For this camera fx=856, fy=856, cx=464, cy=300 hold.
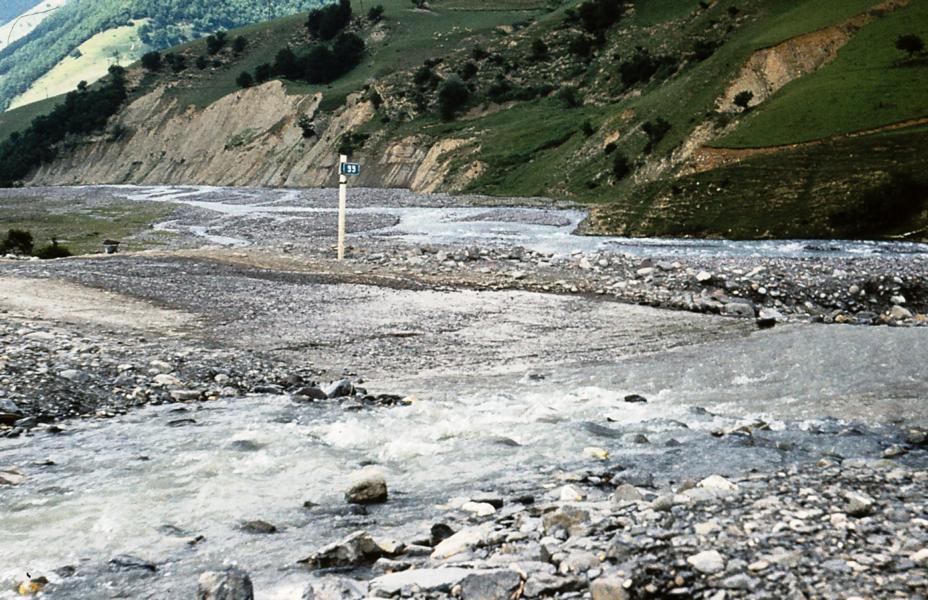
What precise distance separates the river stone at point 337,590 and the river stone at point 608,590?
5.16 feet

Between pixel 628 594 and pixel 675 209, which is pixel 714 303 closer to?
pixel 628 594

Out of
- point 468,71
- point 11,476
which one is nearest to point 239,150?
point 468,71

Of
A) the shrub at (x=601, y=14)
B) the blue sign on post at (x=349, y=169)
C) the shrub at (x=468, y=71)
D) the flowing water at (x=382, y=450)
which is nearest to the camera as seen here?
the flowing water at (x=382, y=450)

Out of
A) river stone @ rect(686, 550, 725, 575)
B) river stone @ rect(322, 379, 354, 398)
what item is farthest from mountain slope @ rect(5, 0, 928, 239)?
river stone @ rect(686, 550, 725, 575)

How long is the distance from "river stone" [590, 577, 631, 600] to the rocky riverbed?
2cm

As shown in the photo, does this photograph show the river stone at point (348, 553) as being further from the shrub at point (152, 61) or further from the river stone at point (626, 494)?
the shrub at point (152, 61)

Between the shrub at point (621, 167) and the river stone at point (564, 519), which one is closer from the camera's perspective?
the river stone at point (564, 519)

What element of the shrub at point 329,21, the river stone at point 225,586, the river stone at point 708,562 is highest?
the shrub at point 329,21

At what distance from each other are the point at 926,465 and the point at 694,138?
4628 centimetres

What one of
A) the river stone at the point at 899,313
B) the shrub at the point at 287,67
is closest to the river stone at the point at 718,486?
the river stone at the point at 899,313

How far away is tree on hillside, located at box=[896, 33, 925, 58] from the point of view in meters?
46.1

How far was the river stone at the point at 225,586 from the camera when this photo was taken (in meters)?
5.91

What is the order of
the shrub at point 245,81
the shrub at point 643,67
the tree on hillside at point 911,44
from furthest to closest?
the shrub at point 245,81 < the shrub at point 643,67 < the tree on hillside at point 911,44

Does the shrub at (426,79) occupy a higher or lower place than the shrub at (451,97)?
higher
